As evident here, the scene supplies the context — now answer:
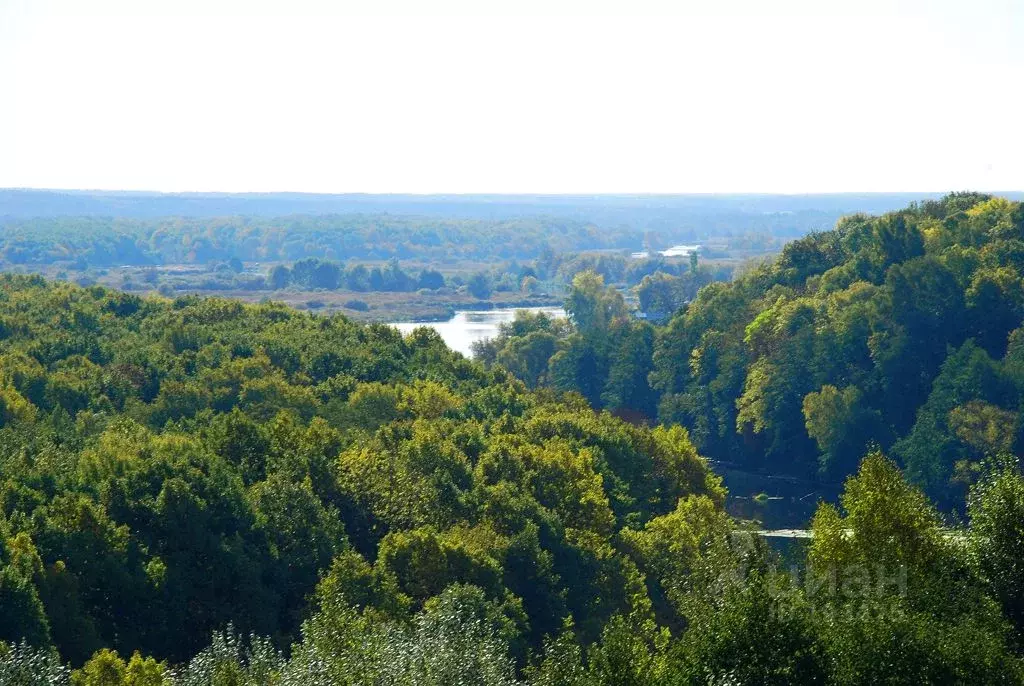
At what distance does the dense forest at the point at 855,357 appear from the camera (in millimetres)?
97562

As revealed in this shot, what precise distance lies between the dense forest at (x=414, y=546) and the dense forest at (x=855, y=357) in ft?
28.3

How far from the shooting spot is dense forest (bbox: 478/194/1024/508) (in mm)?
97562

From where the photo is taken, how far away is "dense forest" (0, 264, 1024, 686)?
120 feet

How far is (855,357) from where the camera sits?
4343 inches

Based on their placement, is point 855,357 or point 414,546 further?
point 855,357

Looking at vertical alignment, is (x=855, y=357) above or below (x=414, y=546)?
below

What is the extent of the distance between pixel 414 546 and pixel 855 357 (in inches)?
2455

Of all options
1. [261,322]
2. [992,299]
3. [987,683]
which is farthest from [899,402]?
[987,683]

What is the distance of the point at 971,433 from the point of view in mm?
93812

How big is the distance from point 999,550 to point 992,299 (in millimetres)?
67587

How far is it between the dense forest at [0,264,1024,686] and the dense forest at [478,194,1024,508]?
28.3 feet

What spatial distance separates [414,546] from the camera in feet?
177

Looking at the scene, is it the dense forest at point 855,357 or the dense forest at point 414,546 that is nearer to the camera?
the dense forest at point 414,546

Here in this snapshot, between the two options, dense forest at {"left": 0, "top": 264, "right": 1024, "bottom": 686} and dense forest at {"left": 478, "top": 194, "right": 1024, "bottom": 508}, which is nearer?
dense forest at {"left": 0, "top": 264, "right": 1024, "bottom": 686}
